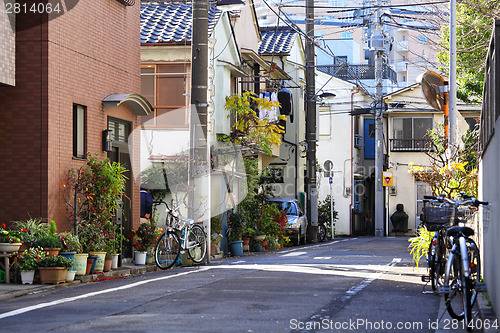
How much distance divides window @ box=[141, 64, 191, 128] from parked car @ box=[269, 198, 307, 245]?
7883mm

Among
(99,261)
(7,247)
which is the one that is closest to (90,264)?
(99,261)

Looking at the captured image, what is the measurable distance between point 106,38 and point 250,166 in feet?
32.8

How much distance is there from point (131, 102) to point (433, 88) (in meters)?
7.76

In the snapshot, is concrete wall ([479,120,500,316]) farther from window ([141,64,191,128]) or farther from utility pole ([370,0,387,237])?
utility pole ([370,0,387,237])

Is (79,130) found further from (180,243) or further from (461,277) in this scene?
(461,277)

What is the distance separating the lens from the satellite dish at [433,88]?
18888 mm

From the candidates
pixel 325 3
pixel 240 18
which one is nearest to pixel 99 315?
pixel 240 18

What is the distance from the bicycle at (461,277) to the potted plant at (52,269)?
7.14 meters

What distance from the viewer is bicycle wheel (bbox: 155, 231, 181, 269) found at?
54.4 feet

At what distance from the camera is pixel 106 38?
17703 mm

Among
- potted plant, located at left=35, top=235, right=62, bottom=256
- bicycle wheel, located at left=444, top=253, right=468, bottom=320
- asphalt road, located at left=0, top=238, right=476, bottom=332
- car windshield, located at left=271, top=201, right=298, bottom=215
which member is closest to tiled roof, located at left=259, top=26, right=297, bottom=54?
car windshield, located at left=271, top=201, right=298, bottom=215

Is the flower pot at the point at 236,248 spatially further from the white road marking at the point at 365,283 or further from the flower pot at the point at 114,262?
the flower pot at the point at 114,262

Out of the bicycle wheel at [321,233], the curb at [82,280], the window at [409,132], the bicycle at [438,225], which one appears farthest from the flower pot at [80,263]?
the window at [409,132]

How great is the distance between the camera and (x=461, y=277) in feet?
25.6
